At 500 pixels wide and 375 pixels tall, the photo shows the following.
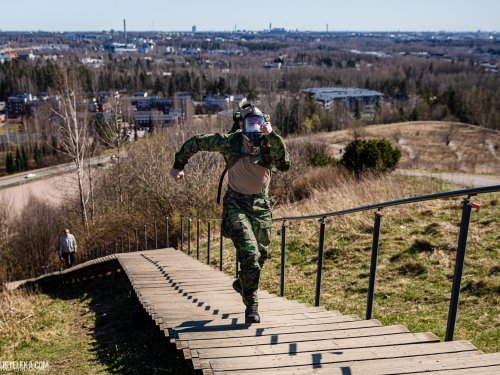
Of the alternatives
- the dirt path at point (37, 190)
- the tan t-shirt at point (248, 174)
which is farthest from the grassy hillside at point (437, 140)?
the tan t-shirt at point (248, 174)

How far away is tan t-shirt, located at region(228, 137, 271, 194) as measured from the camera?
462cm

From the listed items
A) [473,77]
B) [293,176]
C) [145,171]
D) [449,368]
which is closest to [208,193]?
[145,171]

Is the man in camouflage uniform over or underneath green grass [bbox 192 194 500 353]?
over

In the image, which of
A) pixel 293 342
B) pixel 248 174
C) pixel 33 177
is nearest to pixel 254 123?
pixel 248 174

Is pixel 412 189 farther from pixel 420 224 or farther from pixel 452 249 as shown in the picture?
pixel 452 249

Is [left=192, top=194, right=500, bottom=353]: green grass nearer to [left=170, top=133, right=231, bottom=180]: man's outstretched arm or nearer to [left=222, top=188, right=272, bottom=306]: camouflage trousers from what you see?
[left=222, top=188, right=272, bottom=306]: camouflage trousers

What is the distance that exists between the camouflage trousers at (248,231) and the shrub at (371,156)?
46.8 ft

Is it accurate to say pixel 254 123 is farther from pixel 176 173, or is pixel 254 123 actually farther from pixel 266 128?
pixel 176 173

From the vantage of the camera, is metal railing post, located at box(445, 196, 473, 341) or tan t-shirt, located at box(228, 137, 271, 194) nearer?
metal railing post, located at box(445, 196, 473, 341)

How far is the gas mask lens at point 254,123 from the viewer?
14.7 feet

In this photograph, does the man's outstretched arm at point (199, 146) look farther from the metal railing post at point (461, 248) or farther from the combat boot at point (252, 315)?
the metal railing post at point (461, 248)

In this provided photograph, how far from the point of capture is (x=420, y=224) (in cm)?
895

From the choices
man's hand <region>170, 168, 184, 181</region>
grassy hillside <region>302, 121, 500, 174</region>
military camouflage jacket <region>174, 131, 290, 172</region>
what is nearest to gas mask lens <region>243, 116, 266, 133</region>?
military camouflage jacket <region>174, 131, 290, 172</region>

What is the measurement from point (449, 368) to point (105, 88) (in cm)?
10573
